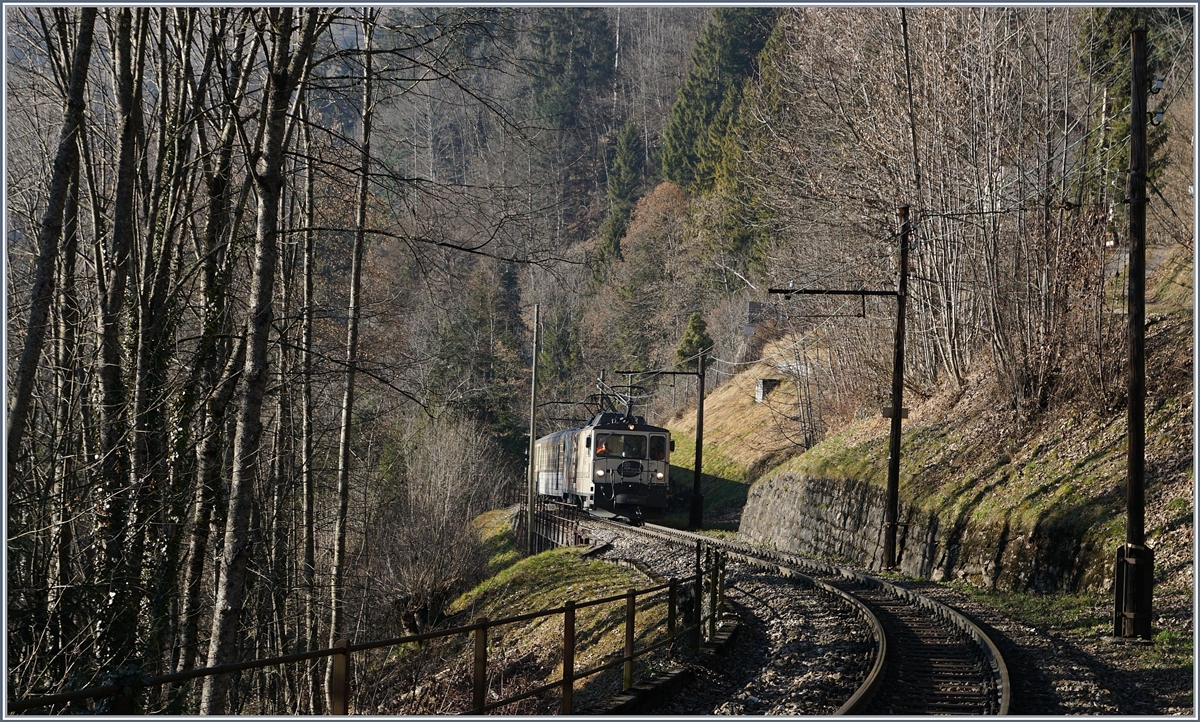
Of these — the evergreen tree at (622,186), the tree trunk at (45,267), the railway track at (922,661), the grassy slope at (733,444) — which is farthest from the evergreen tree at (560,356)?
the tree trunk at (45,267)

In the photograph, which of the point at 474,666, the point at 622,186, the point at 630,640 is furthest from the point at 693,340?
the point at 474,666

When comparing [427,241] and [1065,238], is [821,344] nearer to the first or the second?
[1065,238]

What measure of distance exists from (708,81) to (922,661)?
2283 inches

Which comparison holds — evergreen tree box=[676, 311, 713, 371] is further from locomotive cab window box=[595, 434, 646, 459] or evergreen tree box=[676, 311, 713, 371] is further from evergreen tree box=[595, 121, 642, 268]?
locomotive cab window box=[595, 434, 646, 459]

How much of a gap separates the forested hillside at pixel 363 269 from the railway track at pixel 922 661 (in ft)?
15.5

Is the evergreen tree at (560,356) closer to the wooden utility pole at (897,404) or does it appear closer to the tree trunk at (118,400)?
the wooden utility pole at (897,404)

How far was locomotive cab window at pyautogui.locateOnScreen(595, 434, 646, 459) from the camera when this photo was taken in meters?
28.7

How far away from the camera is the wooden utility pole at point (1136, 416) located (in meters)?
10.2

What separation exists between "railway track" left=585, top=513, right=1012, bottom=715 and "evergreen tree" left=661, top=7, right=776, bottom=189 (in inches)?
1904

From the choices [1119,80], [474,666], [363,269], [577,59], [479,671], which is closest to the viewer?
[479,671]

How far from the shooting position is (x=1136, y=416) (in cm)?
1051

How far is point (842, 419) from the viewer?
102ft

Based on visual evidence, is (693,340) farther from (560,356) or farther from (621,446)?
(621,446)

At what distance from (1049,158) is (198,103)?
16.1 meters
